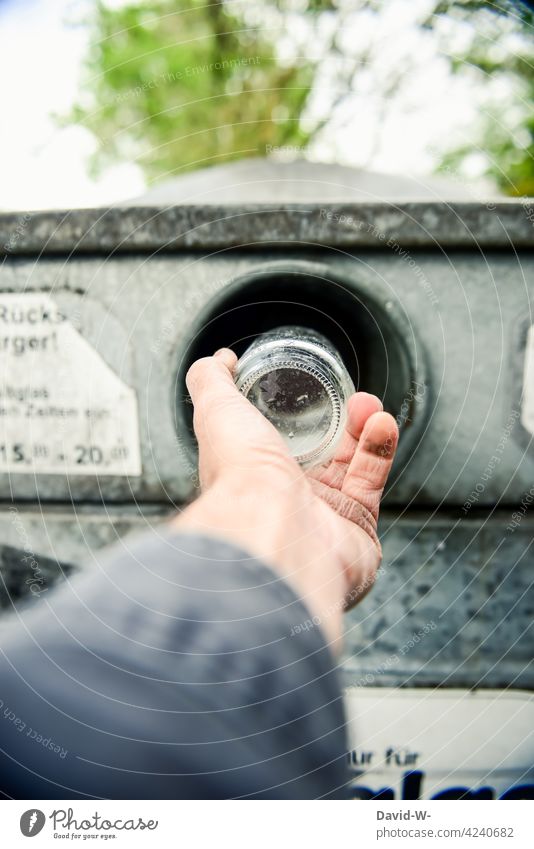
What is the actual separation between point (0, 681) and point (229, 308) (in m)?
0.50

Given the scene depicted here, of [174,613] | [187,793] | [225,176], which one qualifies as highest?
[225,176]

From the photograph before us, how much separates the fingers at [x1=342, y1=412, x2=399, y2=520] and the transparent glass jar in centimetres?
3

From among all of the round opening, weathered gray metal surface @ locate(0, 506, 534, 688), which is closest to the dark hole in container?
the round opening

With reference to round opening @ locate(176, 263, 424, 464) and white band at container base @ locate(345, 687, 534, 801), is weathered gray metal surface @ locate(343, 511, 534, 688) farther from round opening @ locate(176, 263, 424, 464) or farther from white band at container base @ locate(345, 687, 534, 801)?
round opening @ locate(176, 263, 424, 464)

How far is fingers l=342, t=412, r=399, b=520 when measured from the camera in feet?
2.28

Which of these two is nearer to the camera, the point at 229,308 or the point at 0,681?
the point at 0,681

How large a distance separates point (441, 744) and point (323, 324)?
1.82ft

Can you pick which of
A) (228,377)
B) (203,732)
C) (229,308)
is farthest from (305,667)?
(229,308)

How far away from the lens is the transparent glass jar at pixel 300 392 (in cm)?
71

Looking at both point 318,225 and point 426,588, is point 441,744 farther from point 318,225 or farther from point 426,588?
point 318,225

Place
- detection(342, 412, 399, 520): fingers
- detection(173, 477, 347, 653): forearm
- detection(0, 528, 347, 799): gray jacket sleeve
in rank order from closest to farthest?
detection(0, 528, 347, 799): gray jacket sleeve < detection(173, 477, 347, 653): forearm < detection(342, 412, 399, 520): fingers

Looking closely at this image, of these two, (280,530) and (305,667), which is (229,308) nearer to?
(280,530)

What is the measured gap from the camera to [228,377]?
715 millimetres

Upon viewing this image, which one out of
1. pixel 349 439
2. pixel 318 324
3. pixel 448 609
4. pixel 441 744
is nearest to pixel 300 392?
pixel 349 439
